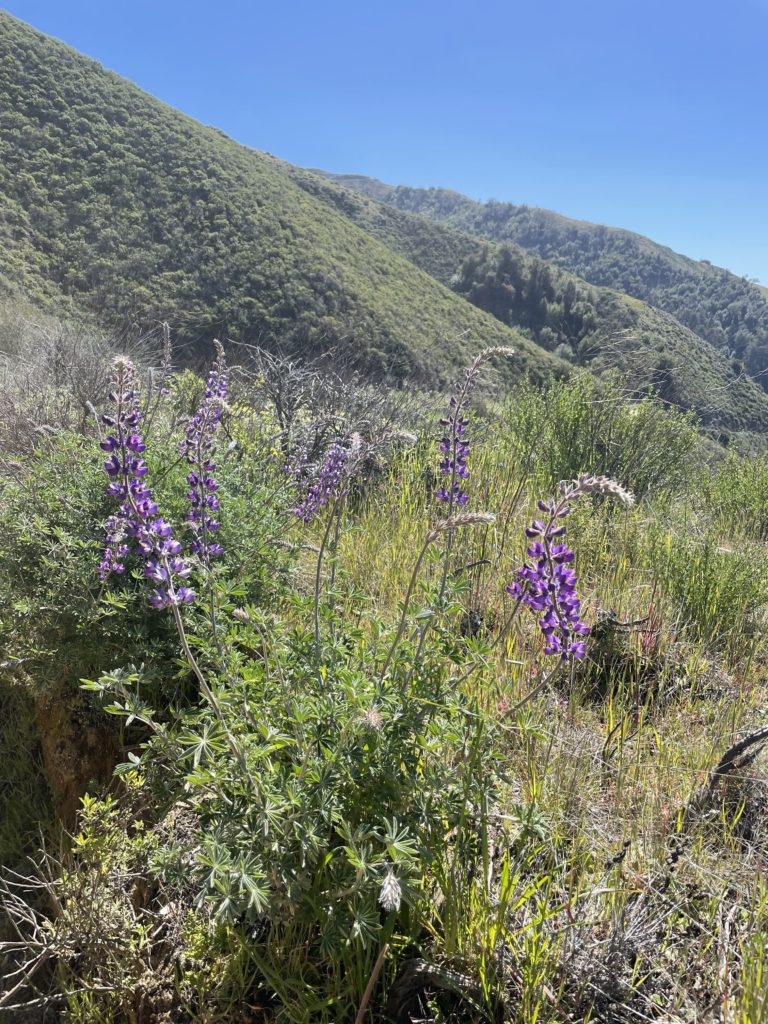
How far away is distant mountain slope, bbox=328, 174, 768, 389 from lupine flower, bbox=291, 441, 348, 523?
20999 mm

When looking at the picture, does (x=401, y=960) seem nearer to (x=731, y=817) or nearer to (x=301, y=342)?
(x=731, y=817)

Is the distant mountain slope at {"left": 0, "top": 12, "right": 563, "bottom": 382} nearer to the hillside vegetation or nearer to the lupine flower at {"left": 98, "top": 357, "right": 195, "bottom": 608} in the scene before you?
the hillside vegetation

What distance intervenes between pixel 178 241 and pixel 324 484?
23.9m

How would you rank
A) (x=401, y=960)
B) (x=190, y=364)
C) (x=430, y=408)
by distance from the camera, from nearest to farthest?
(x=401, y=960)
(x=430, y=408)
(x=190, y=364)

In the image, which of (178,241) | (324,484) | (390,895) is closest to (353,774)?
(390,895)

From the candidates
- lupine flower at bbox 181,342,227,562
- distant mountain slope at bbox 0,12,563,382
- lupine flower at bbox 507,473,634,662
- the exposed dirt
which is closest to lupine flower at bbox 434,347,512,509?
lupine flower at bbox 507,473,634,662

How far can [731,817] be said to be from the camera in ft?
7.38

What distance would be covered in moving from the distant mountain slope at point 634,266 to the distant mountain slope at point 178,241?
41.9 ft

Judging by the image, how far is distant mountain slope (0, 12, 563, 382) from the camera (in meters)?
20.9

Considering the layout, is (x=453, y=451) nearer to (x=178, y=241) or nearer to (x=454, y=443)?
(x=454, y=443)

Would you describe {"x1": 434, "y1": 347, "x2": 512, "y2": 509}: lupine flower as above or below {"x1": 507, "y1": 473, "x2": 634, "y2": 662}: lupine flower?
above

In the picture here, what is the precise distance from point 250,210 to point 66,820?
27.9 metres

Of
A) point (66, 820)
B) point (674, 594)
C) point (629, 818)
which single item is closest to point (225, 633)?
point (66, 820)

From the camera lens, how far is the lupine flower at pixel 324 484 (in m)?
3.62
